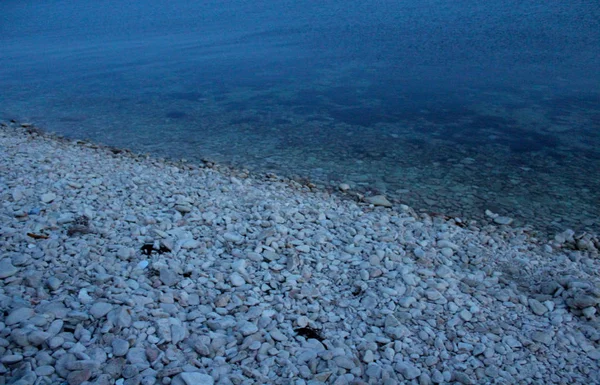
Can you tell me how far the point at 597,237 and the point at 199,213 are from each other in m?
6.93

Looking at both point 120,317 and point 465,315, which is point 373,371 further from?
point 120,317

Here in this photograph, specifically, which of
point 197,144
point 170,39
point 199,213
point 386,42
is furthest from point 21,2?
point 199,213

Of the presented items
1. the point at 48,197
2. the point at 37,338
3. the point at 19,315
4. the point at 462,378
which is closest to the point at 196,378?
the point at 37,338

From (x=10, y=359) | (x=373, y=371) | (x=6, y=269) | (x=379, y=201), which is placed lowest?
(x=379, y=201)

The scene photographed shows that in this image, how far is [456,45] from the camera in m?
24.4

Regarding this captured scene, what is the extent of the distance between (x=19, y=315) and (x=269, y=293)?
2.55m

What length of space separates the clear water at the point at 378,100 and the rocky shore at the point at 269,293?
282 centimetres

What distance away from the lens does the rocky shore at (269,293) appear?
4406mm

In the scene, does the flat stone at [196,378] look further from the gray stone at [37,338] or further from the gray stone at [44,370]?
the gray stone at [37,338]

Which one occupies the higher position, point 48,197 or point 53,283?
point 48,197

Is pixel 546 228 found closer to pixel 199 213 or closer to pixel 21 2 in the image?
pixel 199 213

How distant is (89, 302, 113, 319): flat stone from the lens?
470 cm

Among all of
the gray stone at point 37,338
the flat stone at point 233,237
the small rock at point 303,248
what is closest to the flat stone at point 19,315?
the gray stone at point 37,338

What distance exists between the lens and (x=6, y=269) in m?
5.29
